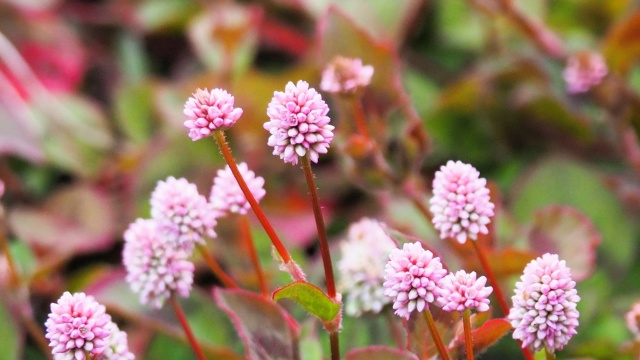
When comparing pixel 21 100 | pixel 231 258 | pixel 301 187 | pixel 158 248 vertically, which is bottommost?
pixel 158 248

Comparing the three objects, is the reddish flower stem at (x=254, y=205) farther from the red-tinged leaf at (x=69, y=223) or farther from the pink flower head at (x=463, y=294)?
the red-tinged leaf at (x=69, y=223)

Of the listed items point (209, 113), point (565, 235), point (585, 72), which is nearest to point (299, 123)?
point (209, 113)

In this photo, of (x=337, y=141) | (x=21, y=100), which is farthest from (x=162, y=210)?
(x=21, y=100)

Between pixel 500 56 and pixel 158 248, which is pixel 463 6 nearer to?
pixel 500 56

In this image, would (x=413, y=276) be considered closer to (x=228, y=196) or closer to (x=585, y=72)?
(x=228, y=196)

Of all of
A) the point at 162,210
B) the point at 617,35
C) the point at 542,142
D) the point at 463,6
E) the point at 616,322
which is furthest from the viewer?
the point at 463,6

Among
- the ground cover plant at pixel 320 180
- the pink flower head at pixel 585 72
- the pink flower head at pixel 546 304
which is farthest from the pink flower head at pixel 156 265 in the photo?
the pink flower head at pixel 585 72
